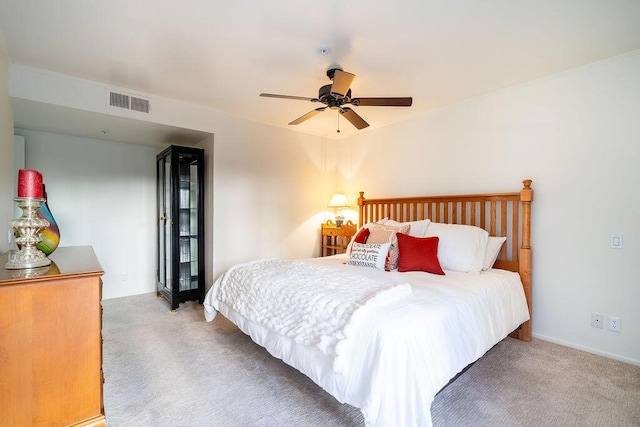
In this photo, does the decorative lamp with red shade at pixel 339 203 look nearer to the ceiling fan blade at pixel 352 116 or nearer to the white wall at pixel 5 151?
the ceiling fan blade at pixel 352 116

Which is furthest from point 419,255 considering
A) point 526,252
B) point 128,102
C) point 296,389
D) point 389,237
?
point 128,102

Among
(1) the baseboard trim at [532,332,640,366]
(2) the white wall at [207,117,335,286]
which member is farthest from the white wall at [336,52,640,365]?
(2) the white wall at [207,117,335,286]

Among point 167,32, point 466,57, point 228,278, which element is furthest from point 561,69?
point 228,278

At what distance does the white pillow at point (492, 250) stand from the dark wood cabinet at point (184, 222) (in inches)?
129

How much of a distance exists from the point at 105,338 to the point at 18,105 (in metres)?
2.34

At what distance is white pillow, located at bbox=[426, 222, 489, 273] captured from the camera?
2.67 m

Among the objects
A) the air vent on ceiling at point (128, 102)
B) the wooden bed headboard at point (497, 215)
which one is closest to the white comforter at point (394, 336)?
the wooden bed headboard at point (497, 215)

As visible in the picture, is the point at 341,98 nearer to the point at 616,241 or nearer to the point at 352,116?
the point at 352,116

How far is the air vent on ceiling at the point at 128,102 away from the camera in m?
3.00

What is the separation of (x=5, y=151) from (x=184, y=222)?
1.79m

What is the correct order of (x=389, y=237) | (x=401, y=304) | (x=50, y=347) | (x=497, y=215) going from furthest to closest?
(x=497, y=215)
(x=389, y=237)
(x=401, y=304)
(x=50, y=347)

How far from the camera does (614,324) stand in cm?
237

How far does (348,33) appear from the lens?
2.07 metres

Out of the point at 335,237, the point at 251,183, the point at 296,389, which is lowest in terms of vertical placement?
the point at 296,389
